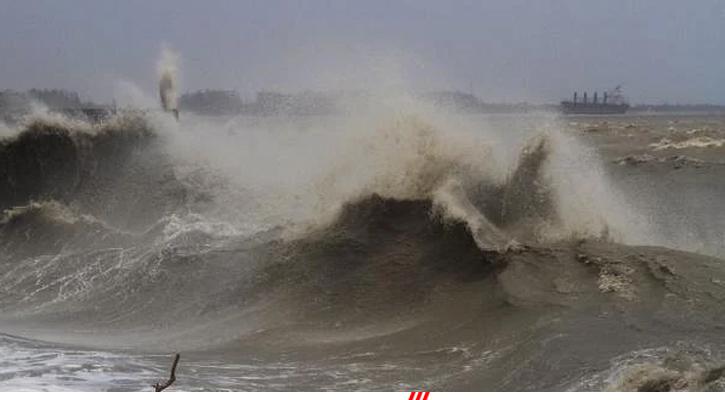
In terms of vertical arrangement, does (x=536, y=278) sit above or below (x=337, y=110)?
below

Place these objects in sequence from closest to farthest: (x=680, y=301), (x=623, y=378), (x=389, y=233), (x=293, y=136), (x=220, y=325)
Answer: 1. (x=623, y=378)
2. (x=680, y=301)
3. (x=220, y=325)
4. (x=389, y=233)
5. (x=293, y=136)

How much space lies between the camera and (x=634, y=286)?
6914mm

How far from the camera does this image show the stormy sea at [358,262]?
590cm

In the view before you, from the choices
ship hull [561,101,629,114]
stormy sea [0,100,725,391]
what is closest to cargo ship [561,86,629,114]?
ship hull [561,101,629,114]

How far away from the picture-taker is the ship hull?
9182 centimetres

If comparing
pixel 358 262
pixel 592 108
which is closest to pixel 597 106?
pixel 592 108

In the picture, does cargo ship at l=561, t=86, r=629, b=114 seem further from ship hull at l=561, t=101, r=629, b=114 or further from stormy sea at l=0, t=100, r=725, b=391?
stormy sea at l=0, t=100, r=725, b=391

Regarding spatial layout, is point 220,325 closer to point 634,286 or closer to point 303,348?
point 303,348

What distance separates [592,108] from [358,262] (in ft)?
290

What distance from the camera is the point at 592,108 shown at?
304 feet

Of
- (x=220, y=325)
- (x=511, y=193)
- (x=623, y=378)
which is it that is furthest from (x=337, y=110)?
(x=623, y=378)

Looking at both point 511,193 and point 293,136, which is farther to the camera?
point 293,136
